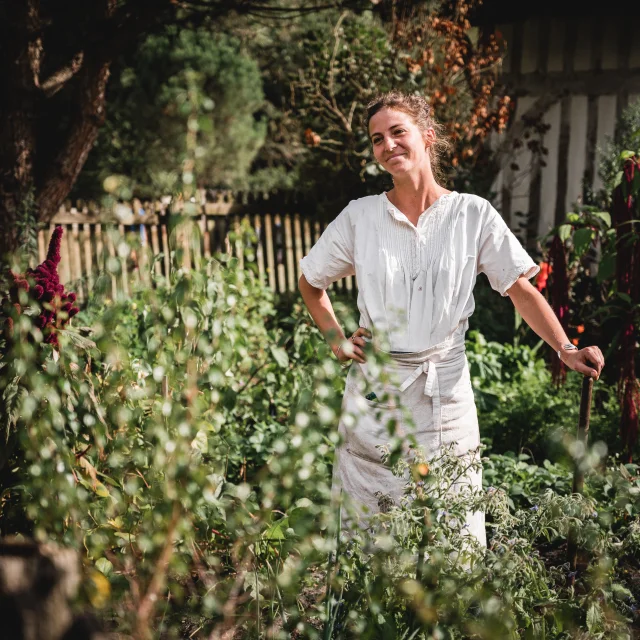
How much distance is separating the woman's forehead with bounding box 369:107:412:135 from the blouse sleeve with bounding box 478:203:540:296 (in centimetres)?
41

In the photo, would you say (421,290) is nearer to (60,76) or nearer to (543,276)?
(543,276)

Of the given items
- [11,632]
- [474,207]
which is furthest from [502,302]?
[11,632]

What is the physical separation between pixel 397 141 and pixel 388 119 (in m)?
0.08

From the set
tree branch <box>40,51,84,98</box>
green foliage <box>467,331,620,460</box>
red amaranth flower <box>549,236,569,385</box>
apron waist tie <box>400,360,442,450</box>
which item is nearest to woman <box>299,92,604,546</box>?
apron waist tie <box>400,360,442,450</box>

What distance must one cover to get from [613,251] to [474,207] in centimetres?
126

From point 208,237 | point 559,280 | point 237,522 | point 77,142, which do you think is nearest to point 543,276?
point 559,280

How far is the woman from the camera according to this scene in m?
2.30

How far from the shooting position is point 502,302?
702 centimetres

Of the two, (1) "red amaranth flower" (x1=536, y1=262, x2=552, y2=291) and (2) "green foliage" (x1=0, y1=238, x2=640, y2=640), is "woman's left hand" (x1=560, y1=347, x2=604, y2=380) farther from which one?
(1) "red amaranth flower" (x1=536, y1=262, x2=552, y2=291)

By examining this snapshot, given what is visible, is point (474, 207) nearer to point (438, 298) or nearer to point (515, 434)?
point (438, 298)

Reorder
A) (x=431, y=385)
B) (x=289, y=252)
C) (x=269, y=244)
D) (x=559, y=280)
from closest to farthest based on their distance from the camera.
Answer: (x=431, y=385)
(x=559, y=280)
(x=269, y=244)
(x=289, y=252)

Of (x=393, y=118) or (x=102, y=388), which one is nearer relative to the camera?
(x=102, y=388)

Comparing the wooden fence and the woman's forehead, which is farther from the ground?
the woman's forehead

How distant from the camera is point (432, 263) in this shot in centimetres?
232
